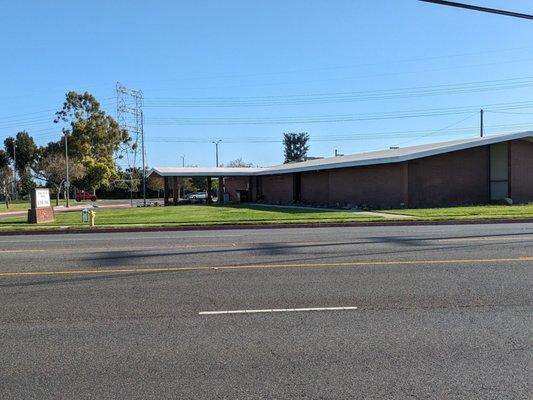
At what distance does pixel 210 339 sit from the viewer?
575 centimetres

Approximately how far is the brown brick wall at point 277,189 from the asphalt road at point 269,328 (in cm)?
3549

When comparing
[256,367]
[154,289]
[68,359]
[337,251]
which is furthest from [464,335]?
[337,251]

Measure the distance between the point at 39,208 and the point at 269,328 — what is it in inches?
954

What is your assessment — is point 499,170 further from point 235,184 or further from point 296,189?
point 235,184

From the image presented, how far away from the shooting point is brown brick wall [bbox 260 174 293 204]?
46969mm

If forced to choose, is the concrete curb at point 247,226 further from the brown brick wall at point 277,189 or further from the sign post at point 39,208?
the brown brick wall at point 277,189

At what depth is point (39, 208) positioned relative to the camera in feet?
90.5

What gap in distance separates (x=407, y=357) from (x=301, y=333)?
1.21 m

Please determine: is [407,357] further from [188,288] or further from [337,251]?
[337,251]

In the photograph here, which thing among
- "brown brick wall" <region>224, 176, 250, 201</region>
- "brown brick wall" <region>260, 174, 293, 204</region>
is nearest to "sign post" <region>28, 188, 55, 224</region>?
"brown brick wall" <region>260, 174, 293, 204</region>

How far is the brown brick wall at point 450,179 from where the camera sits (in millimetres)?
32531

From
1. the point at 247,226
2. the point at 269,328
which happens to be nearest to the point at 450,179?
the point at 247,226

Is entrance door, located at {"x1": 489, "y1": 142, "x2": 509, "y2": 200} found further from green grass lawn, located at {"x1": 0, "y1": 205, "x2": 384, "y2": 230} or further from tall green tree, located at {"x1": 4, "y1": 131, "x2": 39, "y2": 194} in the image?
tall green tree, located at {"x1": 4, "y1": 131, "x2": 39, "y2": 194}

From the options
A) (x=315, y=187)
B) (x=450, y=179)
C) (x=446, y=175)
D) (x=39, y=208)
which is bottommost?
(x=39, y=208)
